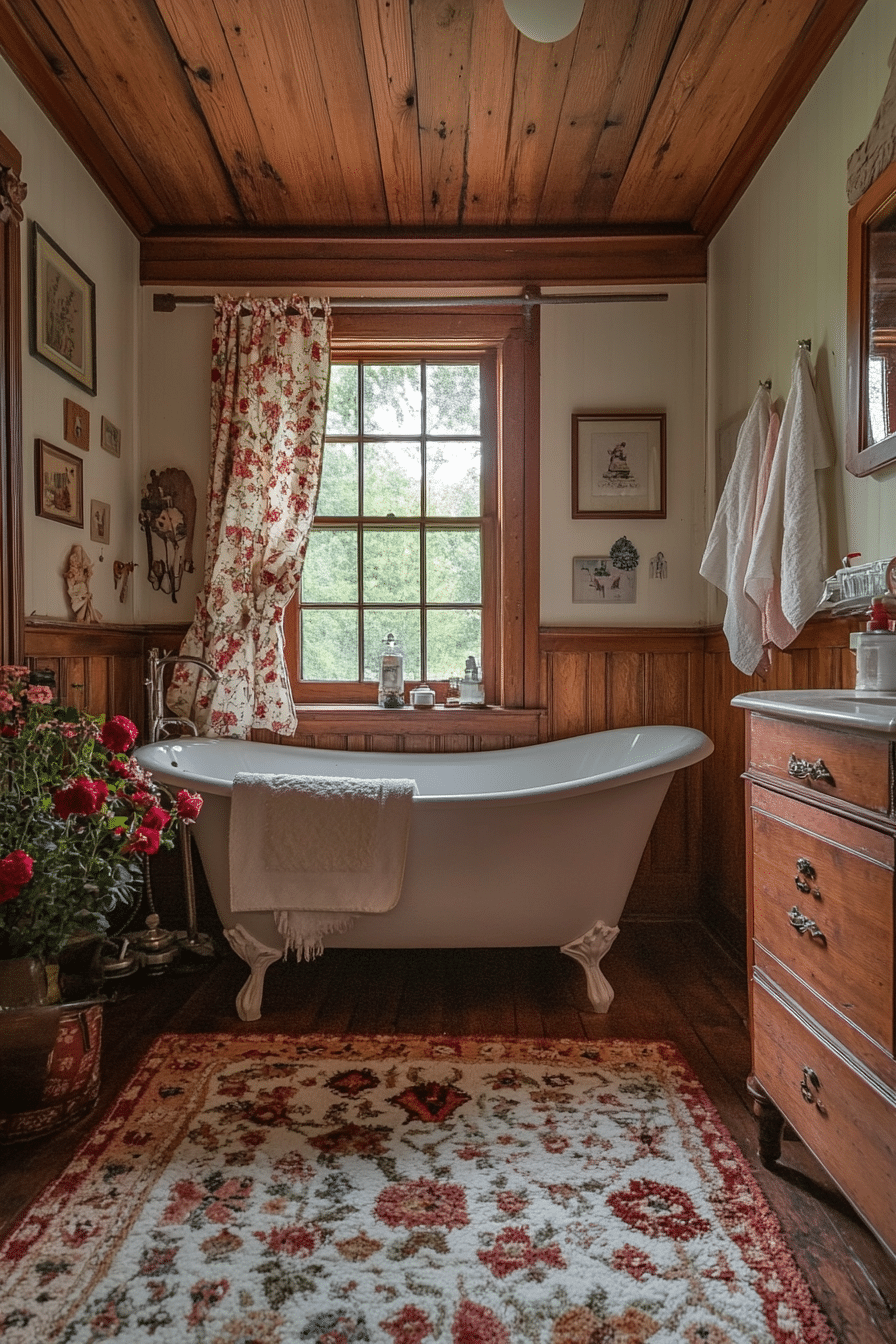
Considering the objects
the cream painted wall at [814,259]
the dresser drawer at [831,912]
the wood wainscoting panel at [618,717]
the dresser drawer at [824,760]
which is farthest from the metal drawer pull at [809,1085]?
the wood wainscoting panel at [618,717]

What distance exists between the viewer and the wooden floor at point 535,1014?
1438mm

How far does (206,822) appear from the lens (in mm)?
2311

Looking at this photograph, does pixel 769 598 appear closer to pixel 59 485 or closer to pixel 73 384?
pixel 59 485

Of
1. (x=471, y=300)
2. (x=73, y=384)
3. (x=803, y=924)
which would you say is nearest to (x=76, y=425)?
(x=73, y=384)

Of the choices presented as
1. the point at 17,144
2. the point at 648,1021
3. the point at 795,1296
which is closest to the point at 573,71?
the point at 17,144

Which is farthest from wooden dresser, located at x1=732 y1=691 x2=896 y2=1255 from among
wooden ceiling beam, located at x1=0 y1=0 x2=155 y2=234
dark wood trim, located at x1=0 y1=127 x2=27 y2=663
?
wooden ceiling beam, located at x1=0 y1=0 x2=155 y2=234

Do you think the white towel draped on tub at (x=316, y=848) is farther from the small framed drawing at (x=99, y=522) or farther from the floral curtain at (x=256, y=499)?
the small framed drawing at (x=99, y=522)

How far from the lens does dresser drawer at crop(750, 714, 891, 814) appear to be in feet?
3.73

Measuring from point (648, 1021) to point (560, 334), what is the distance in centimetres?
237

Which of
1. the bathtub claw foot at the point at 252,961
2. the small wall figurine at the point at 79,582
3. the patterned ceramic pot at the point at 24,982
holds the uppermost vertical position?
the small wall figurine at the point at 79,582

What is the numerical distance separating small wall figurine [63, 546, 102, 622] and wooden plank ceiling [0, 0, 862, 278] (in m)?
1.22

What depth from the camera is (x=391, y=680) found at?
318 cm

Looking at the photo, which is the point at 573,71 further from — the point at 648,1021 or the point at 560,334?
the point at 648,1021

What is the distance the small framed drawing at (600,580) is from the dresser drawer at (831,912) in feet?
5.52
